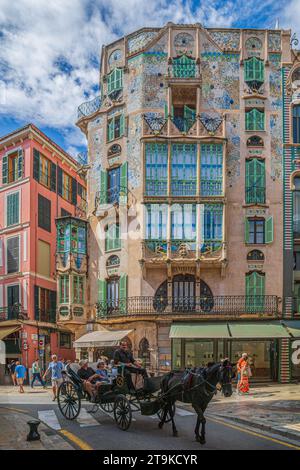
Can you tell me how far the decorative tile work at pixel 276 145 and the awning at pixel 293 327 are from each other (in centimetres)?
791

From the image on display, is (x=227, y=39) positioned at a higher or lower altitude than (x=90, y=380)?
higher

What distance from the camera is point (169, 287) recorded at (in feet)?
96.2

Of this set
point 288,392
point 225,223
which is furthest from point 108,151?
point 288,392

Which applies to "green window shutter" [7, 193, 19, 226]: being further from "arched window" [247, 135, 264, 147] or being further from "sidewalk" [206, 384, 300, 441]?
"sidewalk" [206, 384, 300, 441]

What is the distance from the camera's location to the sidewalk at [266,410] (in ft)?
42.7

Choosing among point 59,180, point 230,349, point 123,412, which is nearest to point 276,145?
point 230,349

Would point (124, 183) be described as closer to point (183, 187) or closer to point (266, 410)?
point (183, 187)

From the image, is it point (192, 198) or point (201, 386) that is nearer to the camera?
point (201, 386)

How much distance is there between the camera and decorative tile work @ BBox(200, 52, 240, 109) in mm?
30734

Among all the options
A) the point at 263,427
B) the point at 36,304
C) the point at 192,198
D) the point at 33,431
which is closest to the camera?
the point at 33,431

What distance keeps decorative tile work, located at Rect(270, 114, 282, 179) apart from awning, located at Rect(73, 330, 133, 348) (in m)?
11.8

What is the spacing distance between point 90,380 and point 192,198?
17333mm

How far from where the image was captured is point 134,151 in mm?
30531
